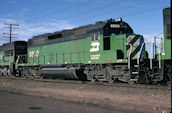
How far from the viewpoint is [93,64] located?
48.8 feet

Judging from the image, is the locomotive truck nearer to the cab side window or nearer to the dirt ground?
the cab side window

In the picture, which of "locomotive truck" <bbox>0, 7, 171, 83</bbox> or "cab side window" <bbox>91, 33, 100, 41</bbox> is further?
"cab side window" <bbox>91, 33, 100, 41</bbox>

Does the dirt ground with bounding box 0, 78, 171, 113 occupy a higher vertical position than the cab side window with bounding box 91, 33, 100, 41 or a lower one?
lower

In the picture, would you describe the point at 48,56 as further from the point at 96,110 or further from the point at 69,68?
the point at 96,110

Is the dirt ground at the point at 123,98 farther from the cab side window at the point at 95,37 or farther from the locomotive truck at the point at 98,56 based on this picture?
the cab side window at the point at 95,37

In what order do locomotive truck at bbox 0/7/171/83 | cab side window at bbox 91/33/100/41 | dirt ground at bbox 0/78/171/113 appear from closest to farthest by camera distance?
dirt ground at bbox 0/78/171/113
locomotive truck at bbox 0/7/171/83
cab side window at bbox 91/33/100/41

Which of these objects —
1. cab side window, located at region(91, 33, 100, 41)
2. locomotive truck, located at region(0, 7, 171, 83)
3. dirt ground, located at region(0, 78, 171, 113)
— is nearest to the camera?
dirt ground, located at region(0, 78, 171, 113)

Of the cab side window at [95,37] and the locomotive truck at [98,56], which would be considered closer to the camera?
the locomotive truck at [98,56]

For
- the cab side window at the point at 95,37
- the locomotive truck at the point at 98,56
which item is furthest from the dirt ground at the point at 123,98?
the cab side window at the point at 95,37

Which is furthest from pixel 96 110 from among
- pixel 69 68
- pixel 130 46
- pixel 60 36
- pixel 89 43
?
pixel 60 36

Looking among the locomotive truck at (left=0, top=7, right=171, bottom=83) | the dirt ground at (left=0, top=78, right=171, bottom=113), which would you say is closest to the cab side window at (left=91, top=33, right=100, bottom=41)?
the locomotive truck at (left=0, top=7, right=171, bottom=83)

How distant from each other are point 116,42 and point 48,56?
7.29 m

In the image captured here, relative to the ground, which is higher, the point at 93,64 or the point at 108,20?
the point at 108,20

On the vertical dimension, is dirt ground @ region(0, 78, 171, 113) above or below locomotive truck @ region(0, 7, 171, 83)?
below
